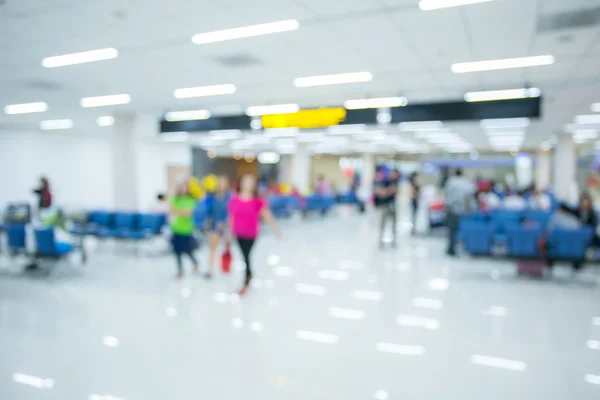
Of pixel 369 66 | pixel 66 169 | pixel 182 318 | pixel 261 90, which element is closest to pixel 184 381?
pixel 182 318

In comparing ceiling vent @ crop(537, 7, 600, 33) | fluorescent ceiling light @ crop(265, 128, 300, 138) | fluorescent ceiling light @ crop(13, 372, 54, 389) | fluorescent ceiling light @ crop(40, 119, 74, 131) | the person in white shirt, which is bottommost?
fluorescent ceiling light @ crop(13, 372, 54, 389)

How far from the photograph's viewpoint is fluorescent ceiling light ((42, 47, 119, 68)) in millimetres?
5805

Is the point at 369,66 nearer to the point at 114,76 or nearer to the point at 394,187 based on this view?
the point at 394,187

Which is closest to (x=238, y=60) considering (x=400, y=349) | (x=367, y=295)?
(x=367, y=295)

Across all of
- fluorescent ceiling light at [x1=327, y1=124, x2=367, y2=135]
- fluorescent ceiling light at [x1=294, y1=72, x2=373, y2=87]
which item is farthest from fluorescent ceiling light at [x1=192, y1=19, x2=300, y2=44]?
fluorescent ceiling light at [x1=327, y1=124, x2=367, y2=135]

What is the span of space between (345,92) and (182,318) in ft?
18.2

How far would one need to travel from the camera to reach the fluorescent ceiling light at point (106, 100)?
9.15m

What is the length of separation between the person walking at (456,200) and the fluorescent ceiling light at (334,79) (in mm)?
2850

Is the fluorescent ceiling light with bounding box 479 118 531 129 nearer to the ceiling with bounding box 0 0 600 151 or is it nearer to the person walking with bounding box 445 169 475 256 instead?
the ceiling with bounding box 0 0 600 151

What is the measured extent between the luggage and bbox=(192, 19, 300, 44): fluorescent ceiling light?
200 inches

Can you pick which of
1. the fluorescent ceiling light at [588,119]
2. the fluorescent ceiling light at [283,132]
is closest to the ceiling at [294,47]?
Answer: the fluorescent ceiling light at [588,119]

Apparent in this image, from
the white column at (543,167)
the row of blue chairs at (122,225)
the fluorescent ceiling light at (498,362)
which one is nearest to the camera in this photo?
the fluorescent ceiling light at (498,362)

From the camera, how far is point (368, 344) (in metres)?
4.10

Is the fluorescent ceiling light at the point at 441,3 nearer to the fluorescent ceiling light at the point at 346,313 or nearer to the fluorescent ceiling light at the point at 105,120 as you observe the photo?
the fluorescent ceiling light at the point at 346,313
